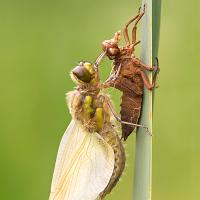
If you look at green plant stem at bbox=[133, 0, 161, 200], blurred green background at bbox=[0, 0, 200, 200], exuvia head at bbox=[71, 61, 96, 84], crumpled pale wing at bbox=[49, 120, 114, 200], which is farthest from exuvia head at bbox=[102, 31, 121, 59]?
blurred green background at bbox=[0, 0, 200, 200]

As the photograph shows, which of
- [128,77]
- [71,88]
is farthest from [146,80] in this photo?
[71,88]

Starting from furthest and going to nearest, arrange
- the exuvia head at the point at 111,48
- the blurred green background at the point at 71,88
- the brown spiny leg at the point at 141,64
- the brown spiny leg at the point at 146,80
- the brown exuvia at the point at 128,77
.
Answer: the blurred green background at the point at 71,88 → the exuvia head at the point at 111,48 → the brown exuvia at the point at 128,77 → the brown spiny leg at the point at 141,64 → the brown spiny leg at the point at 146,80

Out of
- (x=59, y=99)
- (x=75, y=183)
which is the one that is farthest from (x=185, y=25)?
(x=75, y=183)

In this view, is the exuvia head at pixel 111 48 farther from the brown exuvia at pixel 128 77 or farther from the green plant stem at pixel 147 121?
the green plant stem at pixel 147 121

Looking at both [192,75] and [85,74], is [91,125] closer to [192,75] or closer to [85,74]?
[85,74]

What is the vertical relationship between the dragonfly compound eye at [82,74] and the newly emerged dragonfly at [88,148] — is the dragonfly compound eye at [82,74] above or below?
above

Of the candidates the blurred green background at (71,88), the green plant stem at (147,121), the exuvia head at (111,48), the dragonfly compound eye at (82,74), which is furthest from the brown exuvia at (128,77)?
the blurred green background at (71,88)

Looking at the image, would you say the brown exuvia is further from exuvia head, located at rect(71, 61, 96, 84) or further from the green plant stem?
the green plant stem
